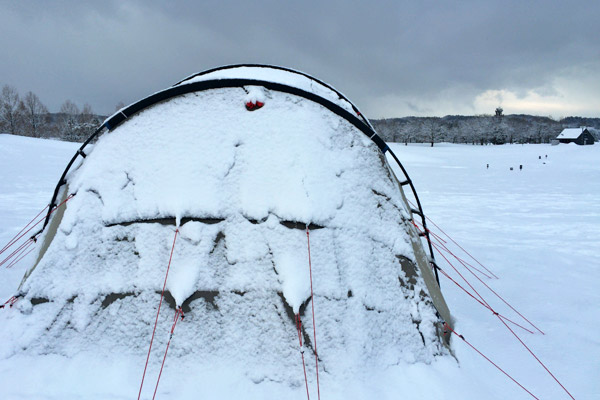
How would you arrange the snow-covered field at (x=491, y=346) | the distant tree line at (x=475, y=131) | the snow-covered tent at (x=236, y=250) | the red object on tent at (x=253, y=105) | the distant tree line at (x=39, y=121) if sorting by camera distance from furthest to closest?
the distant tree line at (x=475, y=131) < the distant tree line at (x=39, y=121) < the red object on tent at (x=253, y=105) < the snow-covered tent at (x=236, y=250) < the snow-covered field at (x=491, y=346)

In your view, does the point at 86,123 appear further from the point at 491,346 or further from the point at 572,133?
the point at 572,133

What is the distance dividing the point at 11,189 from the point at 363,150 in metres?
12.4

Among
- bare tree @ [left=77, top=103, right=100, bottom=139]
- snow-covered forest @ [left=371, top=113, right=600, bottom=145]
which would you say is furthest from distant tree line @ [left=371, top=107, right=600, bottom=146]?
bare tree @ [left=77, top=103, right=100, bottom=139]

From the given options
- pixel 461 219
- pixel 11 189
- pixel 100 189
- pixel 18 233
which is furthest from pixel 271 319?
pixel 11 189

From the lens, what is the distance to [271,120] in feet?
9.37

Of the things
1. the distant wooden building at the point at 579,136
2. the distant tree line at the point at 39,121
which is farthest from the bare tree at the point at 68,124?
the distant wooden building at the point at 579,136

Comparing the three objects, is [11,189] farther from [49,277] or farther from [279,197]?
[279,197]

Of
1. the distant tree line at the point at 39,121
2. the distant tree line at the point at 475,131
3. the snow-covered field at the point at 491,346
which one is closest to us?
the snow-covered field at the point at 491,346

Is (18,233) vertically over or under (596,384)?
over

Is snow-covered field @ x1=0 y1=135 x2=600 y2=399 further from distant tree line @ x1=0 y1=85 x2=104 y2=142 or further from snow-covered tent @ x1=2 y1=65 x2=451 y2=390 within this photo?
distant tree line @ x1=0 y1=85 x2=104 y2=142

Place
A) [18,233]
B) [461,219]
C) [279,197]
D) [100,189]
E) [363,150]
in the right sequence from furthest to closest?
[461,219] → [18,233] → [363,150] → [100,189] → [279,197]

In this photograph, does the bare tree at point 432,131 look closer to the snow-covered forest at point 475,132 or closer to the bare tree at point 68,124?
the snow-covered forest at point 475,132

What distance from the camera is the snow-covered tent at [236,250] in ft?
8.13

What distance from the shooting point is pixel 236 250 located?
2.57 meters
